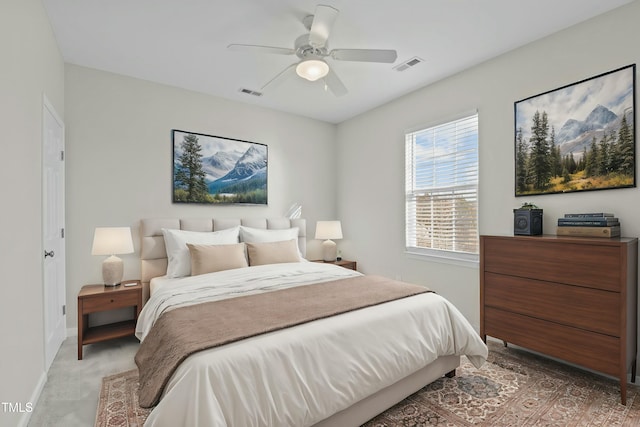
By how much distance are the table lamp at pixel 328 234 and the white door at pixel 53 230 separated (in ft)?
9.63

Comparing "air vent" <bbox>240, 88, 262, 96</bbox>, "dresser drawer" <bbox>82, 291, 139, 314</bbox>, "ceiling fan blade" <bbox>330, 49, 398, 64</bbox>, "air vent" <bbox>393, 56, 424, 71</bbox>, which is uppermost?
"air vent" <bbox>393, 56, 424, 71</bbox>

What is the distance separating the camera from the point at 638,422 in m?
1.88

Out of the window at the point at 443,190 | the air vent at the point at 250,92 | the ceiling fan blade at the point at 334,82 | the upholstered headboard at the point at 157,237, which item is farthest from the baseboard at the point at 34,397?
the window at the point at 443,190

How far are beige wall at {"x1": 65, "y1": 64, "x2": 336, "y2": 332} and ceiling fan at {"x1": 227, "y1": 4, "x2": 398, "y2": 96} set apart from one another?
1.71 metres

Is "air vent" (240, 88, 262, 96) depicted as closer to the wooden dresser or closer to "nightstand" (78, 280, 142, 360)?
"nightstand" (78, 280, 142, 360)

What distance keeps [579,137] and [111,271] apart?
14.3 ft

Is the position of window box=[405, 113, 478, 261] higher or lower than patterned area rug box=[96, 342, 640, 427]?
higher

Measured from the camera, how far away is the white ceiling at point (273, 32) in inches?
90.7

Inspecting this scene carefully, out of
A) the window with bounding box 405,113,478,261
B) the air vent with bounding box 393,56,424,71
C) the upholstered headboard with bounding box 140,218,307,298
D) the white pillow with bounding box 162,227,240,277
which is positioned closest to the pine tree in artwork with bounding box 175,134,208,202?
the upholstered headboard with bounding box 140,218,307,298

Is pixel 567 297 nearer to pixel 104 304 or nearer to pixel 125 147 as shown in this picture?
pixel 104 304

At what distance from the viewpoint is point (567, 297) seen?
7.46 ft

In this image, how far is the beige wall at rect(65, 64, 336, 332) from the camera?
3148 mm

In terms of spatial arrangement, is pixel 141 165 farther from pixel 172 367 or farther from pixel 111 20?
pixel 172 367

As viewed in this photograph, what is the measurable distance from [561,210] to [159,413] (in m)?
3.17
